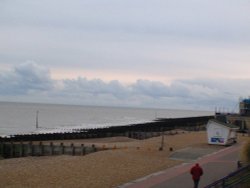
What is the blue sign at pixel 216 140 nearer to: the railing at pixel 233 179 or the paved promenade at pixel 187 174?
the paved promenade at pixel 187 174

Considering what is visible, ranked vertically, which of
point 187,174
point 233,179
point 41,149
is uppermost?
point 233,179

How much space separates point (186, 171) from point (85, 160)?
7253 mm

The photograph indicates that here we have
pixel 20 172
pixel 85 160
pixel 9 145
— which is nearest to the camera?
pixel 20 172

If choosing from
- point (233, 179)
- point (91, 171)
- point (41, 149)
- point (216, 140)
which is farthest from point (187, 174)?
point (41, 149)

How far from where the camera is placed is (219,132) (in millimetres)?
A: 31766

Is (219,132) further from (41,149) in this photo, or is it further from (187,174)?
(41,149)

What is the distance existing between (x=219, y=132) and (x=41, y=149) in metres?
14.9

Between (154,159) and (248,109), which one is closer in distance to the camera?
(154,159)

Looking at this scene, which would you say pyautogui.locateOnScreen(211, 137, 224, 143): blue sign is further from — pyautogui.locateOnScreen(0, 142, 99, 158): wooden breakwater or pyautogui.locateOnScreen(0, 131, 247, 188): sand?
pyautogui.locateOnScreen(0, 142, 99, 158): wooden breakwater

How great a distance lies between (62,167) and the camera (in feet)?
76.3

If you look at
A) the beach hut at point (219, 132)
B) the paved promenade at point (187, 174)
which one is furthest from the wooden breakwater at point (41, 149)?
the paved promenade at point (187, 174)

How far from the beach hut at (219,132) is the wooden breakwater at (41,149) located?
28.6 ft

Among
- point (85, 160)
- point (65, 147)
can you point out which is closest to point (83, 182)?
point (85, 160)

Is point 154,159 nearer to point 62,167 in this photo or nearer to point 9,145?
point 62,167
